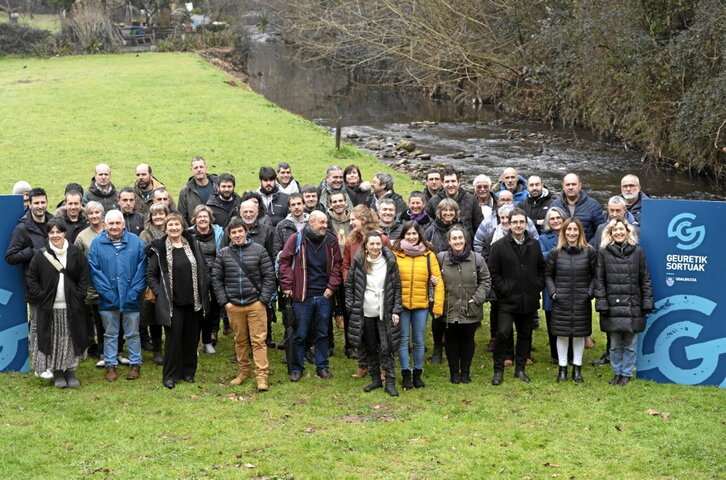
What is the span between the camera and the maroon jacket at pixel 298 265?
10.6 m

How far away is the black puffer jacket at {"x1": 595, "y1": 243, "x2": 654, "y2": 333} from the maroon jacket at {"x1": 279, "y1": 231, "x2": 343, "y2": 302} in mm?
3115

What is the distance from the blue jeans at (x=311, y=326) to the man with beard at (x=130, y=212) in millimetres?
2357

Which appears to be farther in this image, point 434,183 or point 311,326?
point 434,183

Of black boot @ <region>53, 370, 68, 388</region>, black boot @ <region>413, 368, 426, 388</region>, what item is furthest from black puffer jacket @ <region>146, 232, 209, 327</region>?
black boot @ <region>413, 368, 426, 388</region>

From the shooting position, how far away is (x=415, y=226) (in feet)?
34.1

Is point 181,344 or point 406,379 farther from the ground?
point 181,344

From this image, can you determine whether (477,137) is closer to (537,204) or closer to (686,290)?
(537,204)

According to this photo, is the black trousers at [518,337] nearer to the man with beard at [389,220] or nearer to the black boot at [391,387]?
the black boot at [391,387]

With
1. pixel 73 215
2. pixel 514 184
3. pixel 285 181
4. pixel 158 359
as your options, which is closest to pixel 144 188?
pixel 73 215

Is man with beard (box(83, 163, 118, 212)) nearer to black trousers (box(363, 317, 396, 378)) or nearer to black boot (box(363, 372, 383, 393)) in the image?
black trousers (box(363, 317, 396, 378))

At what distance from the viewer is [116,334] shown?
10547mm

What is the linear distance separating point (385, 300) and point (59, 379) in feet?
12.6

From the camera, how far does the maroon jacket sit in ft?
34.7

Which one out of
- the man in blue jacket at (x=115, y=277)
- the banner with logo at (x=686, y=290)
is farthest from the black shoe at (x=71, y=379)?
the banner with logo at (x=686, y=290)
